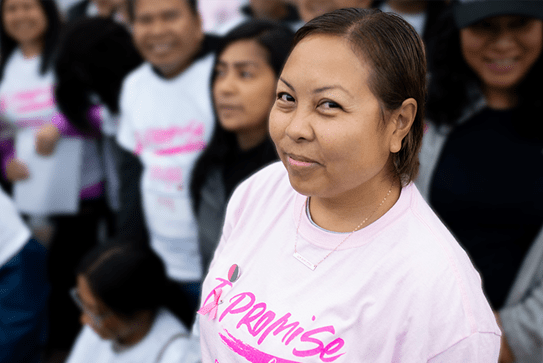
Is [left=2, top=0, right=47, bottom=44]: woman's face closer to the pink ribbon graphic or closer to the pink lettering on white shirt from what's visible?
the pink lettering on white shirt

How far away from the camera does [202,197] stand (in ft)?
Answer: 6.66

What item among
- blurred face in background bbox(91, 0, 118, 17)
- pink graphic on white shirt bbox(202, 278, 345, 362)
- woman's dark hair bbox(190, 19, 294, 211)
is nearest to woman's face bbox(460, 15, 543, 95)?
woman's dark hair bbox(190, 19, 294, 211)

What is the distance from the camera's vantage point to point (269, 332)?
940 millimetres

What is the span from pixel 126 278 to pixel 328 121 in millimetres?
1418

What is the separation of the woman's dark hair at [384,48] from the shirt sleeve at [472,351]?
43cm

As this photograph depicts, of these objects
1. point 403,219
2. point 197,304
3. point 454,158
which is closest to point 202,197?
point 197,304

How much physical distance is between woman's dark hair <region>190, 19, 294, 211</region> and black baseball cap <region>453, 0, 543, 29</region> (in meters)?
0.67

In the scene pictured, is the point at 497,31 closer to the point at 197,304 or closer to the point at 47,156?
the point at 197,304

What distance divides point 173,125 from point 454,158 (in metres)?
1.31

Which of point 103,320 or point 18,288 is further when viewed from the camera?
point 103,320

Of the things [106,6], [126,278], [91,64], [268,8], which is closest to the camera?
[126,278]

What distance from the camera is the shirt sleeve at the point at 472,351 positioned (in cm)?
82

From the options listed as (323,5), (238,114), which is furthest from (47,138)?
(323,5)

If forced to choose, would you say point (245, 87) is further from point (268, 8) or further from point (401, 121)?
point (268, 8)
